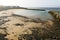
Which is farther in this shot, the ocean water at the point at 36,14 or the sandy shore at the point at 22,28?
the ocean water at the point at 36,14

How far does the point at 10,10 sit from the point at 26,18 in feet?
1.50

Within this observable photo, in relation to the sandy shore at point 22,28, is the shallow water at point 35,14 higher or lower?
higher

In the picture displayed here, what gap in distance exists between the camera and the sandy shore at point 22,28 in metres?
2.46

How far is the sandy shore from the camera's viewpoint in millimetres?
2465

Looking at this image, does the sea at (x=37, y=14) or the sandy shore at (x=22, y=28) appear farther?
the sea at (x=37, y=14)

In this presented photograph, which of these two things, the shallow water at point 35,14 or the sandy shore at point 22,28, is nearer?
the sandy shore at point 22,28

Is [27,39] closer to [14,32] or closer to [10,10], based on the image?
[14,32]

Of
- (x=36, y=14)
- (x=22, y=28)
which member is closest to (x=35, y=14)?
(x=36, y=14)

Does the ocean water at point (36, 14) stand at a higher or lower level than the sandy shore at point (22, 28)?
higher

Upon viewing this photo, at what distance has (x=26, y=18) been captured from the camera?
2746mm

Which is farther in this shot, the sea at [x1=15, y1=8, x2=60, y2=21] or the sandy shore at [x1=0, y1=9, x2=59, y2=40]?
the sea at [x1=15, y1=8, x2=60, y2=21]

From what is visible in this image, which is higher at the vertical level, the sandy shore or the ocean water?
the ocean water

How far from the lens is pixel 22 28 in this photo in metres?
2.57

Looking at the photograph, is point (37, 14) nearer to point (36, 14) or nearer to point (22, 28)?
point (36, 14)
